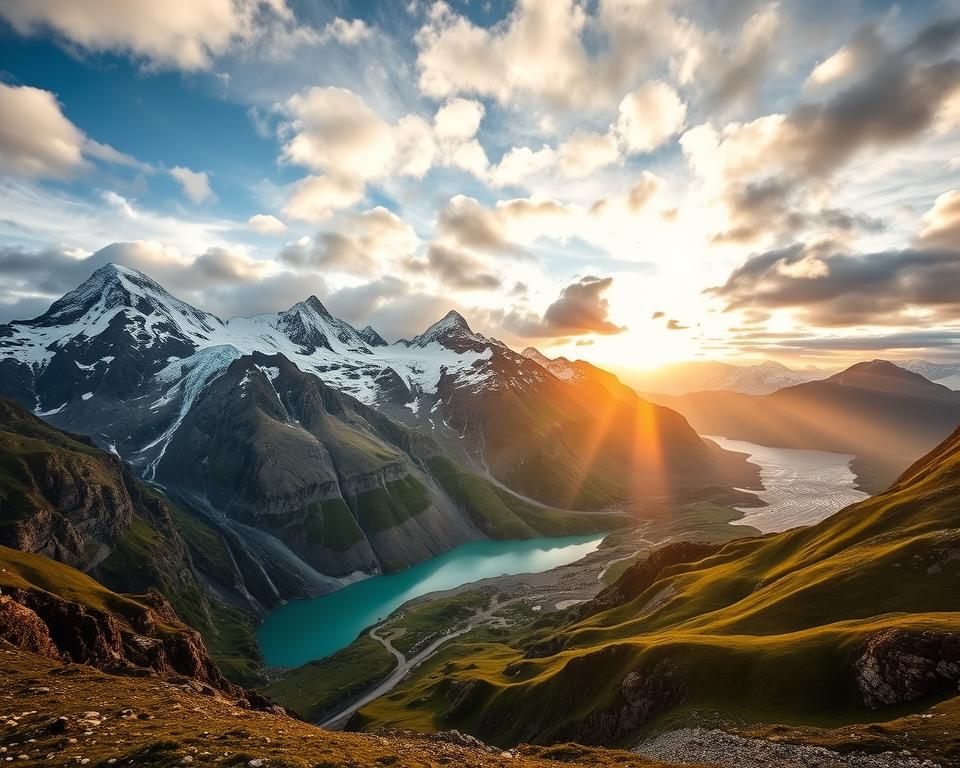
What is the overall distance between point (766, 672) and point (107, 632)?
201ft

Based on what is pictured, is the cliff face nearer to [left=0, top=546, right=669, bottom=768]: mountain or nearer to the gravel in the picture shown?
[left=0, top=546, right=669, bottom=768]: mountain

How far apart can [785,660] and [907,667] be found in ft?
28.5

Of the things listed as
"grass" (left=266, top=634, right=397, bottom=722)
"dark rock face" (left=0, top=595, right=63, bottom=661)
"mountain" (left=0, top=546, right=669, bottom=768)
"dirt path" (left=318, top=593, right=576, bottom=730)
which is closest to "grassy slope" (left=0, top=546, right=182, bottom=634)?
"mountain" (left=0, top=546, right=669, bottom=768)

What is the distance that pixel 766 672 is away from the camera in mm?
40594

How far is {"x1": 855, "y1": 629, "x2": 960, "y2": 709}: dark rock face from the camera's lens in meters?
31.9

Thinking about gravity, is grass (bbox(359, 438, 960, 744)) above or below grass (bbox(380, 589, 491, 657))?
above

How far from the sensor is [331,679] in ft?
424

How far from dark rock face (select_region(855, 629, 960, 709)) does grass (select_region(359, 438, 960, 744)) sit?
38.9 inches

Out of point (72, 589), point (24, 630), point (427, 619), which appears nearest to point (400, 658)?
point (427, 619)

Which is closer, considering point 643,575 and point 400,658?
point 643,575

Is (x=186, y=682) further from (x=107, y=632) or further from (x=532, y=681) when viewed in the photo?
(x=532, y=681)

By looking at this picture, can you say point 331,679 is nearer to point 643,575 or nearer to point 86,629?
point 643,575

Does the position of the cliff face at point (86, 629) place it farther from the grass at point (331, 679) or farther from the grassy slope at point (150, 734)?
the grass at point (331, 679)

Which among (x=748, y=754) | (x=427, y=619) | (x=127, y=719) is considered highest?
(x=127, y=719)
